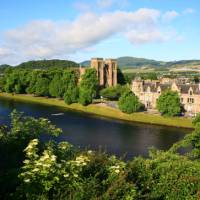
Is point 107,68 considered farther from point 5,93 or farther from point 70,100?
point 5,93

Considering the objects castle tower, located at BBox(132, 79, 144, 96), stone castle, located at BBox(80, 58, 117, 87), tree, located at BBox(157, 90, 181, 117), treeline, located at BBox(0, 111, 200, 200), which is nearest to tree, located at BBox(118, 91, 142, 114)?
tree, located at BBox(157, 90, 181, 117)

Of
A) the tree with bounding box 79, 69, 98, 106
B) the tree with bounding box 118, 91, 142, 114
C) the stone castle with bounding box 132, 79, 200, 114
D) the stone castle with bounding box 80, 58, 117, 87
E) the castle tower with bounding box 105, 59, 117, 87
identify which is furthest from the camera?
the castle tower with bounding box 105, 59, 117, 87

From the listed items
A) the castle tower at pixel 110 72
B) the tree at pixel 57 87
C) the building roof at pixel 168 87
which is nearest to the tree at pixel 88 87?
the tree at pixel 57 87

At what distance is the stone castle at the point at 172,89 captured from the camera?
10550cm

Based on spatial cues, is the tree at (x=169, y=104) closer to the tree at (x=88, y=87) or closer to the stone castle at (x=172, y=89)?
the stone castle at (x=172, y=89)

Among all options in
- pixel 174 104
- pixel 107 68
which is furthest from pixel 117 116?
pixel 107 68

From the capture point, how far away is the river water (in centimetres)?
6756

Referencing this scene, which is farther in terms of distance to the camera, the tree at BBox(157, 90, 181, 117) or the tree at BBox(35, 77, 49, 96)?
the tree at BBox(35, 77, 49, 96)

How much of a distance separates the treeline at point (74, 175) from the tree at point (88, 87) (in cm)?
9662

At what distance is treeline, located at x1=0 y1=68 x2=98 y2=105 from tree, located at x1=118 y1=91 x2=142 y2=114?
62.5ft

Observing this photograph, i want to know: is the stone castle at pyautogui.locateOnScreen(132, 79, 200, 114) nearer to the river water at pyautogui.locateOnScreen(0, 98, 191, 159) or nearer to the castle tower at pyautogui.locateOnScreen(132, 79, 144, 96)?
the castle tower at pyautogui.locateOnScreen(132, 79, 144, 96)

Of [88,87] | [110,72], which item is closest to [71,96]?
[88,87]

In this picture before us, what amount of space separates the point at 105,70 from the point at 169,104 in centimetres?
6656

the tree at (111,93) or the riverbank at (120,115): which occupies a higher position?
the tree at (111,93)
